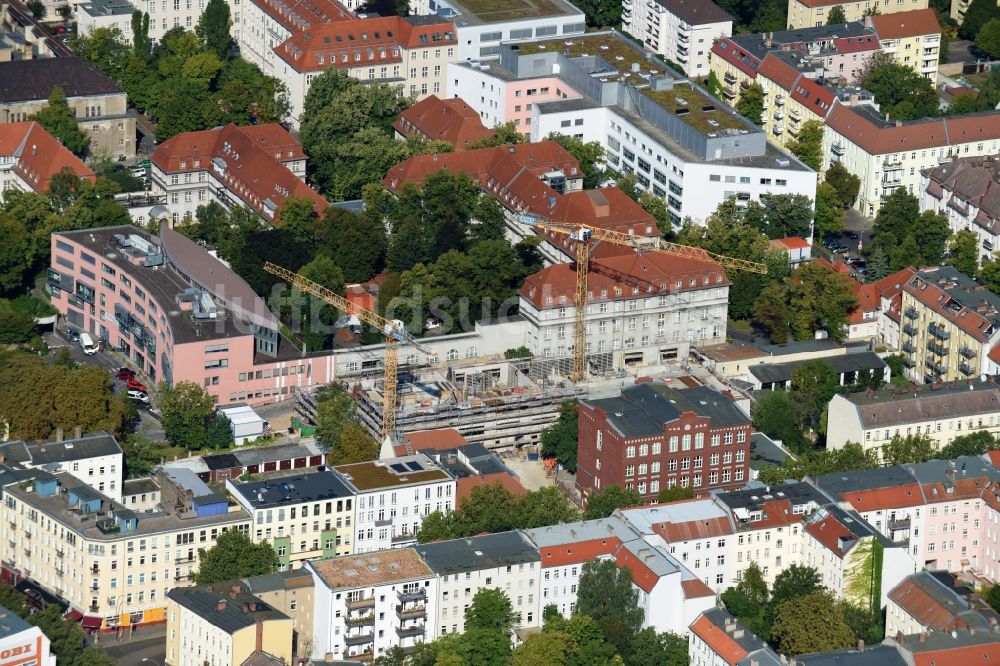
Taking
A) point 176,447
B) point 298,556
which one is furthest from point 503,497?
point 176,447

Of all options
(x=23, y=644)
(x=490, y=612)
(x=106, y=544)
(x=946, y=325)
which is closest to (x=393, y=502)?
(x=490, y=612)

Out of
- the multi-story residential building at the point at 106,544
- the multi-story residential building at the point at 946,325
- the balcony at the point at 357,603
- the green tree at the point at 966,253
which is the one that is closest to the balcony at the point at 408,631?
the balcony at the point at 357,603

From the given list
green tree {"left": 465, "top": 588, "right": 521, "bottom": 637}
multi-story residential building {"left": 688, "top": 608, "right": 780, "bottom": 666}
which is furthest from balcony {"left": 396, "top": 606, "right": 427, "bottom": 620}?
multi-story residential building {"left": 688, "top": 608, "right": 780, "bottom": 666}

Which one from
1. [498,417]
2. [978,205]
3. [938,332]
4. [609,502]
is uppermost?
[978,205]

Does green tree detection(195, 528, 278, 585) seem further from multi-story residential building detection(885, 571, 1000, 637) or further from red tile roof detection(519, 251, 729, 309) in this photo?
multi-story residential building detection(885, 571, 1000, 637)

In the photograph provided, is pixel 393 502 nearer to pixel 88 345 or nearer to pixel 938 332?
pixel 88 345

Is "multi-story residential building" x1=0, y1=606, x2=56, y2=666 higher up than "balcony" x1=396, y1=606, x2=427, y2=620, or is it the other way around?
"multi-story residential building" x1=0, y1=606, x2=56, y2=666

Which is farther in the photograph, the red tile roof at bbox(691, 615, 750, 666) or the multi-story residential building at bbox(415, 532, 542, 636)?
the multi-story residential building at bbox(415, 532, 542, 636)
